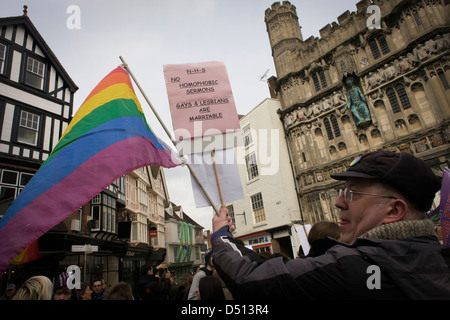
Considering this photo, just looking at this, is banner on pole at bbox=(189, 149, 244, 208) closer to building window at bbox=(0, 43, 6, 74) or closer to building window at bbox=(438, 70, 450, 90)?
building window at bbox=(0, 43, 6, 74)

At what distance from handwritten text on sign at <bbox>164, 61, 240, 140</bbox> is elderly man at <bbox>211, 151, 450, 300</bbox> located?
71.2 inches

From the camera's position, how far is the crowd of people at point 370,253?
1.06 metres

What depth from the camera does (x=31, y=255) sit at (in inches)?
145

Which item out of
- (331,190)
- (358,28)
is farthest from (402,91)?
(331,190)

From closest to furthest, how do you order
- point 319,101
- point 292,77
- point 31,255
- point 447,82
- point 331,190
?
1. point 31,255
2. point 447,82
3. point 331,190
4. point 319,101
5. point 292,77

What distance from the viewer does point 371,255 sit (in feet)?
3.66

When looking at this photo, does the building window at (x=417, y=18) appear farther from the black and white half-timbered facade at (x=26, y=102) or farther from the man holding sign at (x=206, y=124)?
the black and white half-timbered facade at (x=26, y=102)

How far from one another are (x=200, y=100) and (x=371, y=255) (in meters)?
2.68

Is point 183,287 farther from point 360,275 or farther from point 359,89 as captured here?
point 359,89

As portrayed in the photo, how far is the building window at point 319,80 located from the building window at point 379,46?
11.8 ft

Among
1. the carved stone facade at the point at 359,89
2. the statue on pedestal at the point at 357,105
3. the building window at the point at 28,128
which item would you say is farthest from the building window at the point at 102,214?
the statue on pedestal at the point at 357,105

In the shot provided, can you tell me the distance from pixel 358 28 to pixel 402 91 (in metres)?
5.87

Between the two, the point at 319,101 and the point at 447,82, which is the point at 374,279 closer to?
the point at 447,82

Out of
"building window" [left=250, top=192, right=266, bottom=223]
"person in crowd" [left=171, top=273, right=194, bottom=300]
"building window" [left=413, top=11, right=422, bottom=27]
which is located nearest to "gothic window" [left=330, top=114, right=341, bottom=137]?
"building window" [left=413, top=11, right=422, bottom=27]
